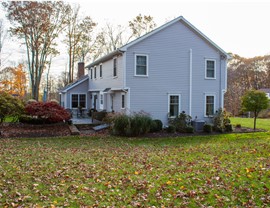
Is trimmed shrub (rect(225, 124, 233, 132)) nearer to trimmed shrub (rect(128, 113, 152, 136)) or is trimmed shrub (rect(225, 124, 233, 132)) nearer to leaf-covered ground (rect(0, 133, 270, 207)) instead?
trimmed shrub (rect(128, 113, 152, 136))

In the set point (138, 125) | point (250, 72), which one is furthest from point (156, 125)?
point (250, 72)

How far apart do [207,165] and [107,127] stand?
10.2 meters

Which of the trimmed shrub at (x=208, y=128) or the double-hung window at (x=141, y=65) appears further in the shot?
the double-hung window at (x=141, y=65)

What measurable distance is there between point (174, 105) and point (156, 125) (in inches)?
104

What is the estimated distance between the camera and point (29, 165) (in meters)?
7.70

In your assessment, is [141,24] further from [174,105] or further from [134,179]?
[134,179]

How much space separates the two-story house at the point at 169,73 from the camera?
17.1m

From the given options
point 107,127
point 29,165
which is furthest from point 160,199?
point 107,127

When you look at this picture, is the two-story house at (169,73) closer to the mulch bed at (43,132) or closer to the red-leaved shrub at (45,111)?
the mulch bed at (43,132)

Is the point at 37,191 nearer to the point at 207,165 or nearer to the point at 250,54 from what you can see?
the point at 207,165

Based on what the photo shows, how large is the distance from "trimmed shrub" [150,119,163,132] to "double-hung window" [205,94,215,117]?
426 cm

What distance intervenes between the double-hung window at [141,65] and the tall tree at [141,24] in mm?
19711

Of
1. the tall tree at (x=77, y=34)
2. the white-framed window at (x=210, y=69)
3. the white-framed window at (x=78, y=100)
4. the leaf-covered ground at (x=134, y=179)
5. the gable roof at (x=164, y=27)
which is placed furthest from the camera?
the tall tree at (x=77, y=34)

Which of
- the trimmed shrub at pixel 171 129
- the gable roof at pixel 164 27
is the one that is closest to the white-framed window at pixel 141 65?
the gable roof at pixel 164 27
